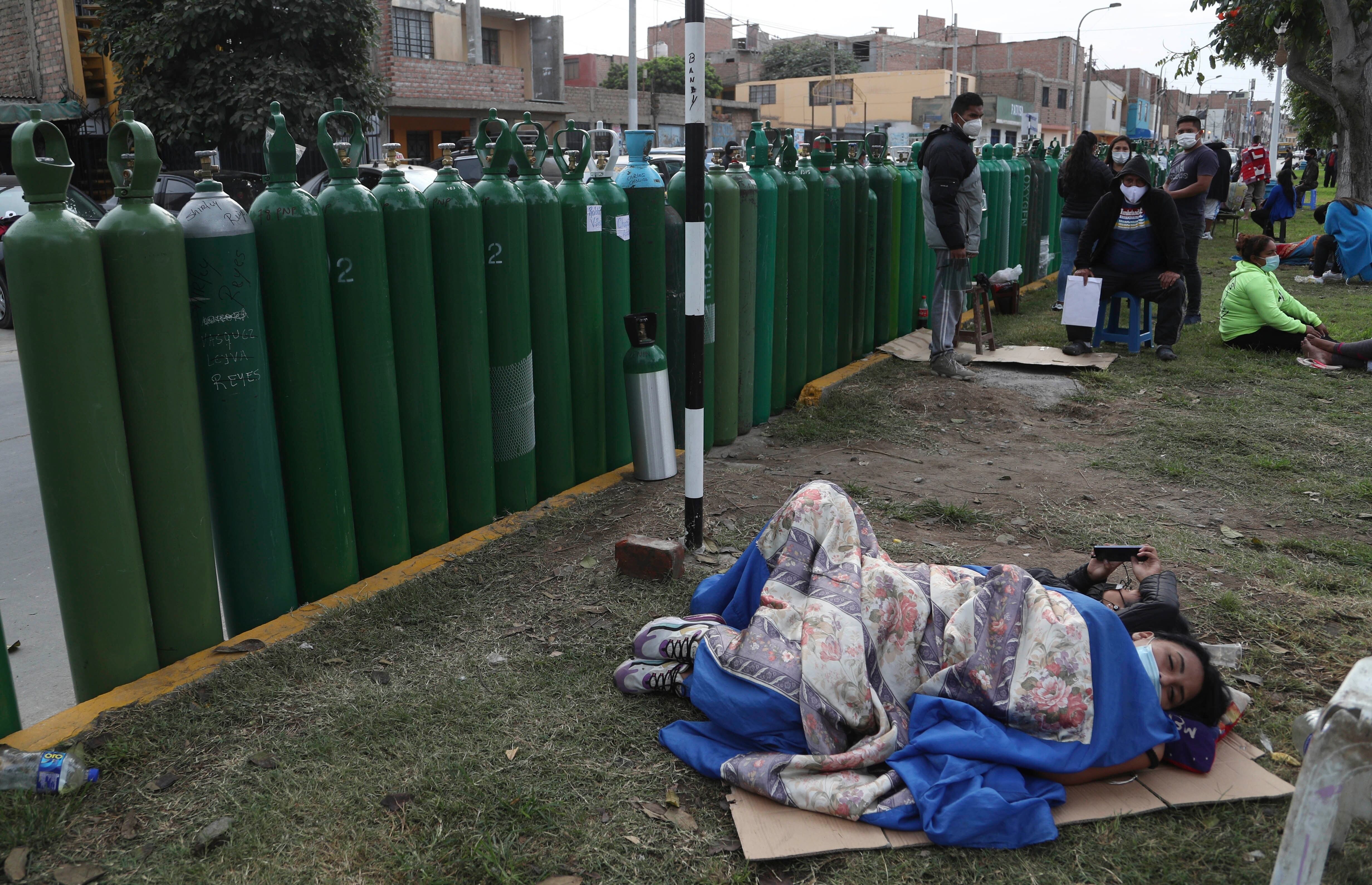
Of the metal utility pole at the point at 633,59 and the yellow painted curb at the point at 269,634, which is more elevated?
the metal utility pole at the point at 633,59

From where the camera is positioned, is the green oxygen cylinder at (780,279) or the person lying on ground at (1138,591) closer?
the person lying on ground at (1138,591)

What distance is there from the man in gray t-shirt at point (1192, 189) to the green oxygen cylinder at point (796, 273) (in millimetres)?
4324

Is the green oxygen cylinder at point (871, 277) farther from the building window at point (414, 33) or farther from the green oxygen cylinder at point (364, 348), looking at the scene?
the building window at point (414, 33)

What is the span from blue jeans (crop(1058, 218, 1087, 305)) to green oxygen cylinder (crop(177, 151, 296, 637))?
26.7 ft

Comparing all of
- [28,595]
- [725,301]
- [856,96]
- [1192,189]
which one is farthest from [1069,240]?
[856,96]

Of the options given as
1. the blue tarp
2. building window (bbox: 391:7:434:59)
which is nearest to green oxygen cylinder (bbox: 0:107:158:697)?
the blue tarp

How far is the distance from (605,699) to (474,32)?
101 ft

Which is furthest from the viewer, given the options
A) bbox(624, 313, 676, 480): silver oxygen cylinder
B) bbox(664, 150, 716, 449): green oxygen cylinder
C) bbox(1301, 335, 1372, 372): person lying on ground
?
bbox(1301, 335, 1372, 372): person lying on ground

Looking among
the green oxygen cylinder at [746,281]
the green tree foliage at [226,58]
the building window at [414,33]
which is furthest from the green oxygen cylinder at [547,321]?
the building window at [414,33]

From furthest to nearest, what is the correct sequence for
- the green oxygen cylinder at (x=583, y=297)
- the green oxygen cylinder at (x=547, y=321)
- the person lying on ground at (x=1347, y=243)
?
the person lying on ground at (x=1347, y=243) < the green oxygen cylinder at (x=583, y=297) < the green oxygen cylinder at (x=547, y=321)

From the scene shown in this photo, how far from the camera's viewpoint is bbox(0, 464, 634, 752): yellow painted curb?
2.84 m

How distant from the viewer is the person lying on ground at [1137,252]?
8.20 meters

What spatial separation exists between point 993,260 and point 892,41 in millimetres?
70712

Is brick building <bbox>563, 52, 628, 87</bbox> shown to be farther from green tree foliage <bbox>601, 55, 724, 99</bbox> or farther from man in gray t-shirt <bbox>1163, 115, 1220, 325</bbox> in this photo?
man in gray t-shirt <bbox>1163, 115, 1220, 325</bbox>
